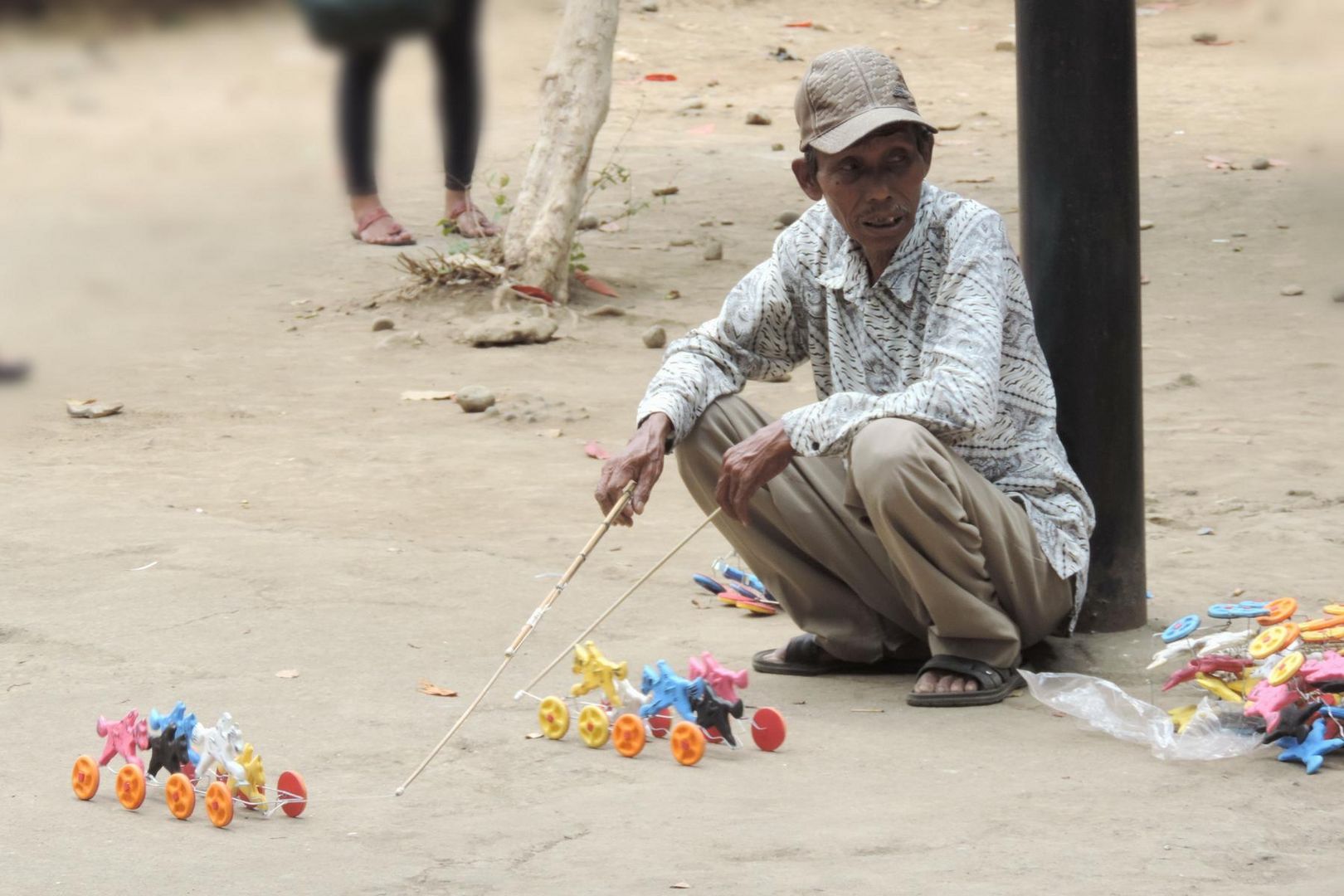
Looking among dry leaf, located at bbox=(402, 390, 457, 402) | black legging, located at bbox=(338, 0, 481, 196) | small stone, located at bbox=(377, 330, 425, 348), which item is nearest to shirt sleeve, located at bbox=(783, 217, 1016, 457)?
black legging, located at bbox=(338, 0, 481, 196)

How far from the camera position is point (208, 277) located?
122 centimetres

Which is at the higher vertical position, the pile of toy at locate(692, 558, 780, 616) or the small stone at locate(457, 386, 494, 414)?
the pile of toy at locate(692, 558, 780, 616)

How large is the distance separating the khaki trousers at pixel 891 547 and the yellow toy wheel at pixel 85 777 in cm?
115

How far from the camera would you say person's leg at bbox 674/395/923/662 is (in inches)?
116

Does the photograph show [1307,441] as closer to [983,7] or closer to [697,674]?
[697,674]

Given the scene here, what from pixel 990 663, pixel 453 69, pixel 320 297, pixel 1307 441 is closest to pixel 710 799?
pixel 990 663

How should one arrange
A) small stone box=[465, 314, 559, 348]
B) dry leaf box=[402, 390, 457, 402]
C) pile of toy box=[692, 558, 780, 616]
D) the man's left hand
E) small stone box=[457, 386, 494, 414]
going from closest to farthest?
the man's left hand → pile of toy box=[692, 558, 780, 616] → small stone box=[457, 386, 494, 414] → dry leaf box=[402, 390, 457, 402] → small stone box=[465, 314, 559, 348]

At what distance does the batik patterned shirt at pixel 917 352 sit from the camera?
8.89 ft

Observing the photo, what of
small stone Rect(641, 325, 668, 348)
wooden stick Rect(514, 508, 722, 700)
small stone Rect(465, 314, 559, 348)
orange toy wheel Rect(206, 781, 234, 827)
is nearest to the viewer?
orange toy wheel Rect(206, 781, 234, 827)

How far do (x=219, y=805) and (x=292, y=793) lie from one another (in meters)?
0.10

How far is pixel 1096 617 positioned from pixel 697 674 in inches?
38.9

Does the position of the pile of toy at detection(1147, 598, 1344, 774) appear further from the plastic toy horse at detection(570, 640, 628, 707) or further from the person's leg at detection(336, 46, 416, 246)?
the person's leg at detection(336, 46, 416, 246)

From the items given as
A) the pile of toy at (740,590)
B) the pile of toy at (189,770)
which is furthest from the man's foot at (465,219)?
the pile of toy at (189,770)

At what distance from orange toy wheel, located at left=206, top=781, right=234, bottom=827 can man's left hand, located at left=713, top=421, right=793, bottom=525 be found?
100 centimetres
